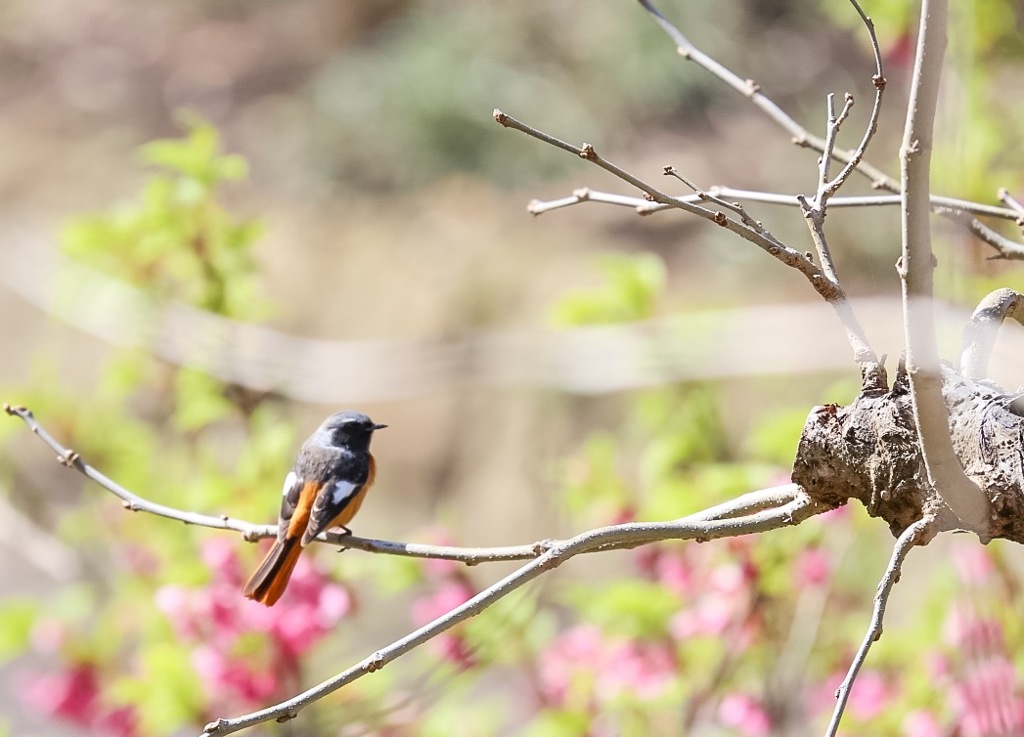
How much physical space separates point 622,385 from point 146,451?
1959mm

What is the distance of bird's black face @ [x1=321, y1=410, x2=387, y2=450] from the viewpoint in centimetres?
288

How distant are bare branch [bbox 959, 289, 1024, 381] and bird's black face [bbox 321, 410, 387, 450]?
68.7 inches

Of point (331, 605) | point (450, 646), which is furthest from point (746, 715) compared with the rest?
point (331, 605)

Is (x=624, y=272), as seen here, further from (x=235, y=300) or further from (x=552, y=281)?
(x=552, y=281)

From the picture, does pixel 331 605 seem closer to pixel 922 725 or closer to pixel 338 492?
pixel 338 492

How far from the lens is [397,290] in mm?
8516

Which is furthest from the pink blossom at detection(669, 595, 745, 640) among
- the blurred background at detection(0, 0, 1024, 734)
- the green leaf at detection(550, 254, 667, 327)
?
the green leaf at detection(550, 254, 667, 327)

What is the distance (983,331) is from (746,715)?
195 cm

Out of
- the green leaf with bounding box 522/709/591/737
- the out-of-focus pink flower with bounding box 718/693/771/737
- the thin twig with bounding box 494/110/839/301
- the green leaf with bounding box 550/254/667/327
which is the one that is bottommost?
the out-of-focus pink flower with bounding box 718/693/771/737

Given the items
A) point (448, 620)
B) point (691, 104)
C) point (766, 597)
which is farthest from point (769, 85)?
point (448, 620)

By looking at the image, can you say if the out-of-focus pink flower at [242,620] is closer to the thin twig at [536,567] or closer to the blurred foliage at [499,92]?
the thin twig at [536,567]

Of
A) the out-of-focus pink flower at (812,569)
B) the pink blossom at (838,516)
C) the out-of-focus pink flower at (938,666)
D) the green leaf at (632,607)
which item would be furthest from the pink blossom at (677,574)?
the out-of-focus pink flower at (938,666)

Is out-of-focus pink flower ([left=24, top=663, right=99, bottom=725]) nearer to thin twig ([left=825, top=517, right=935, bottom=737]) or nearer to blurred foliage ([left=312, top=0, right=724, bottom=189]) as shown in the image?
thin twig ([left=825, top=517, right=935, bottom=737])

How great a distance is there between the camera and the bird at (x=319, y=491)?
237 centimetres
